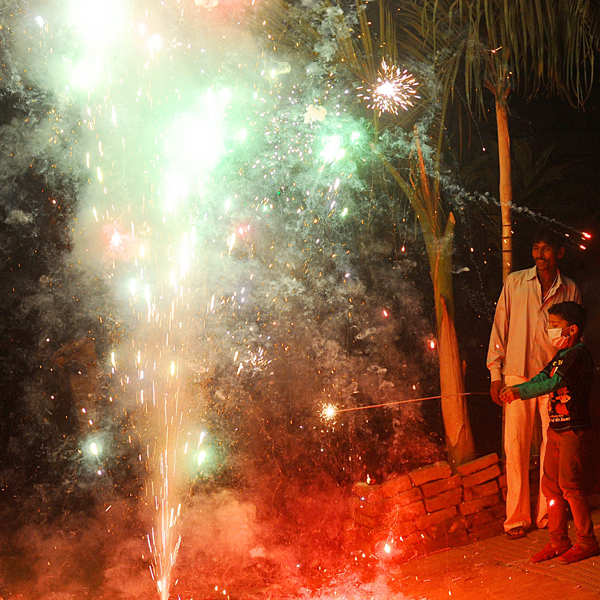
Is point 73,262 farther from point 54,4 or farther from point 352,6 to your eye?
point 352,6

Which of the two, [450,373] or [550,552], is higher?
[450,373]

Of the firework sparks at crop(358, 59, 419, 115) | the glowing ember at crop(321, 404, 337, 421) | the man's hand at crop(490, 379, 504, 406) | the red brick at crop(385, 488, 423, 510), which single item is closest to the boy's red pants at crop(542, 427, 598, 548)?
the man's hand at crop(490, 379, 504, 406)

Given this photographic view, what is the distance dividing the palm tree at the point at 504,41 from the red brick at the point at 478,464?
1553 millimetres

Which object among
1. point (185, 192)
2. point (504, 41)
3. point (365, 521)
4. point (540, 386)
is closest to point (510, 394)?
point (540, 386)

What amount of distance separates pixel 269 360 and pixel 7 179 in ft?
10.7

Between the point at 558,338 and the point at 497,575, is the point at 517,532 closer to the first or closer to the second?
the point at 497,575

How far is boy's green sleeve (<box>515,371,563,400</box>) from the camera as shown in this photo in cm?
438

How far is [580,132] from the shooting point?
687 centimetres

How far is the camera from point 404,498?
18.3 feet

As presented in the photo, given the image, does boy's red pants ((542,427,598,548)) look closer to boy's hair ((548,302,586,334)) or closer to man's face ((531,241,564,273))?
boy's hair ((548,302,586,334))

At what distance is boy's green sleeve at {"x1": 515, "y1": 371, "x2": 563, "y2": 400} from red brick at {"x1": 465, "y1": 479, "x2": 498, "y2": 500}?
1449mm

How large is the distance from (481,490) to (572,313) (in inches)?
75.1

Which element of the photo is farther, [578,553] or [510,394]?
[510,394]

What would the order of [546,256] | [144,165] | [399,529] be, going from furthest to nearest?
[144,165]
[399,529]
[546,256]
